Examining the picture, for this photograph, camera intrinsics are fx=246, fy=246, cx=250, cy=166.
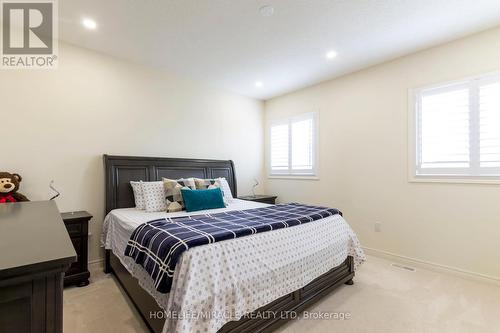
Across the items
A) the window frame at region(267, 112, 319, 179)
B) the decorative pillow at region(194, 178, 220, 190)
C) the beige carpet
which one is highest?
the window frame at region(267, 112, 319, 179)

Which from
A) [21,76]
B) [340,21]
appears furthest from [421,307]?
[21,76]

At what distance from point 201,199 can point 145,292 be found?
125cm

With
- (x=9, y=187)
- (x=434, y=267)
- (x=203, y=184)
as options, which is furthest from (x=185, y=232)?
(x=434, y=267)

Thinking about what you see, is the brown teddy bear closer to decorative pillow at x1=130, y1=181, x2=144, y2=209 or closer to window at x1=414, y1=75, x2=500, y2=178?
decorative pillow at x1=130, y1=181, x2=144, y2=209

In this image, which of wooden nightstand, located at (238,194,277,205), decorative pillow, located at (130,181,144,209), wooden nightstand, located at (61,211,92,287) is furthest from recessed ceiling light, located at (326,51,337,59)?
wooden nightstand, located at (61,211,92,287)

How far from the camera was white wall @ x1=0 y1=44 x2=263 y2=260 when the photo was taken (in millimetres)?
2695

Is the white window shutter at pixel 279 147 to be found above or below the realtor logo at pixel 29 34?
below

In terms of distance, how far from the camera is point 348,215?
3803mm

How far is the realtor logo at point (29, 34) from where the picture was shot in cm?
236

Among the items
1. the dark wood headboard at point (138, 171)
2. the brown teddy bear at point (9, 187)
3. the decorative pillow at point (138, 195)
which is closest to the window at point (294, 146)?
the dark wood headboard at point (138, 171)

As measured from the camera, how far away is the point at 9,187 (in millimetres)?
2424

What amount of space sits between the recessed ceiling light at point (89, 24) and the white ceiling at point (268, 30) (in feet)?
0.17

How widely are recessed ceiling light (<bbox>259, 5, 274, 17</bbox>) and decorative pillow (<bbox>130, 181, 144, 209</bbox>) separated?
2.41 metres

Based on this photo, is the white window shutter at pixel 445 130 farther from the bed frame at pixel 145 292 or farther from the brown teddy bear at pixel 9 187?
the brown teddy bear at pixel 9 187
